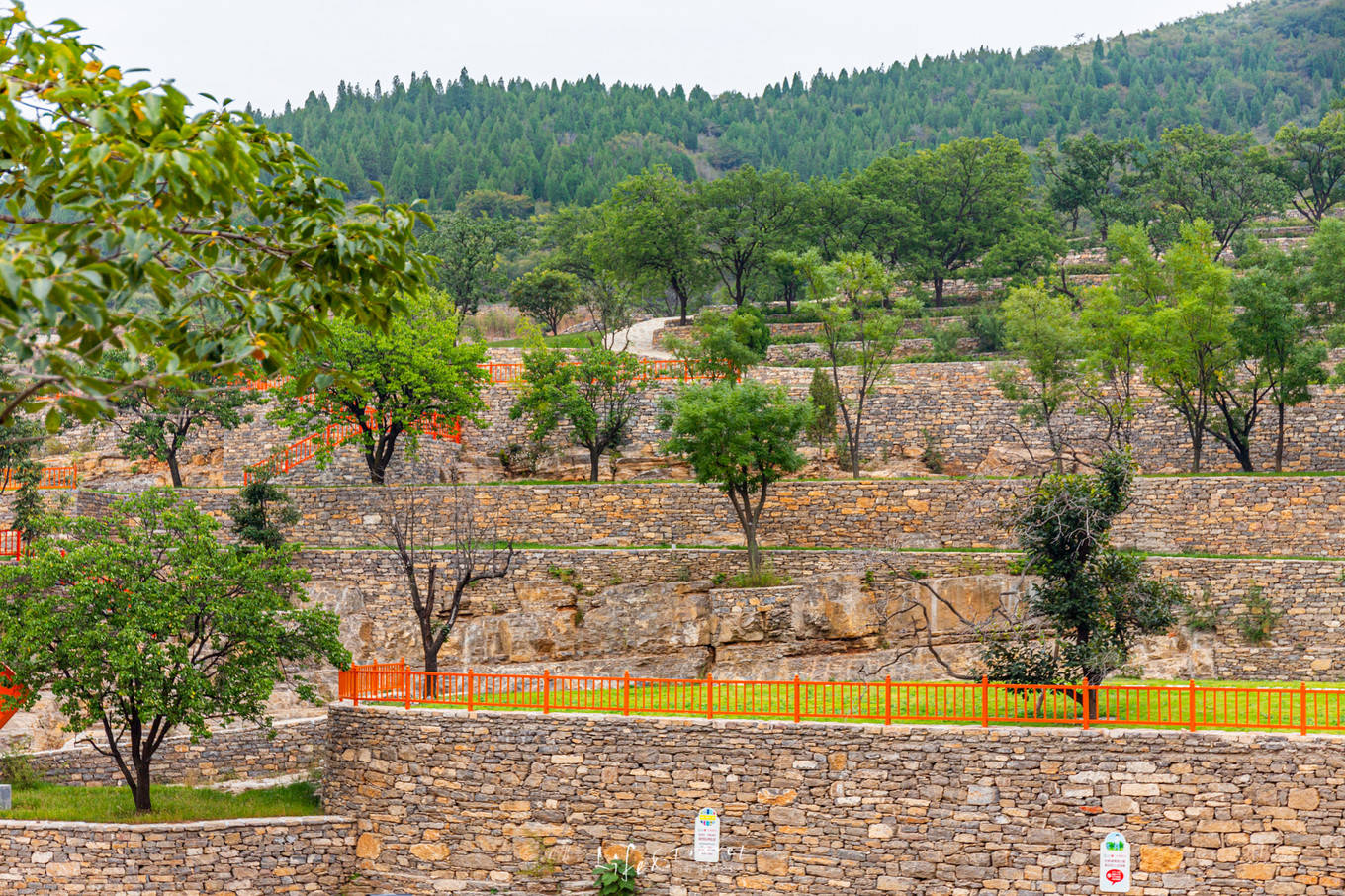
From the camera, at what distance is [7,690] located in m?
23.2

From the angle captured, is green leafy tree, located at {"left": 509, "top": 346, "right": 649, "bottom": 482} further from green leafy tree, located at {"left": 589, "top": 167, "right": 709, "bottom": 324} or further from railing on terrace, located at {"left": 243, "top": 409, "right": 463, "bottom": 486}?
green leafy tree, located at {"left": 589, "top": 167, "right": 709, "bottom": 324}

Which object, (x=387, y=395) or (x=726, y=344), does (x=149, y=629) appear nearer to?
(x=387, y=395)

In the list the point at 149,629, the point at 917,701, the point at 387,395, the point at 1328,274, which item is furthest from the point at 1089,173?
the point at 149,629

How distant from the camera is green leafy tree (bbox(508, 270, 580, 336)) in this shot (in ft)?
173

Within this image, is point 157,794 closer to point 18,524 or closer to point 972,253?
point 18,524

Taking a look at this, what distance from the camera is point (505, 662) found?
1020 inches

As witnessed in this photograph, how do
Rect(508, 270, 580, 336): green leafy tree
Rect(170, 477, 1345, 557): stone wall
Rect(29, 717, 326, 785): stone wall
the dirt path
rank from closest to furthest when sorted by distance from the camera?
Rect(29, 717, 326, 785): stone wall → Rect(170, 477, 1345, 557): stone wall → the dirt path → Rect(508, 270, 580, 336): green leafy tree

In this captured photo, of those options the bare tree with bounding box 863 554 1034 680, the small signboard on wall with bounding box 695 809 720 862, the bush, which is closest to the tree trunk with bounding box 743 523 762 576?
the bare tree with bounding box 863 554 1034 680

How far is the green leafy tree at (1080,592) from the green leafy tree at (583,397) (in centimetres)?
1493

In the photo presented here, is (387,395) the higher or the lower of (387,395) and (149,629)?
the higher

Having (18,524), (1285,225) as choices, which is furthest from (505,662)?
(1285,225)

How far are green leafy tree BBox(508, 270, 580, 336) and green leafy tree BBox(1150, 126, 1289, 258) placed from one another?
2391 cm

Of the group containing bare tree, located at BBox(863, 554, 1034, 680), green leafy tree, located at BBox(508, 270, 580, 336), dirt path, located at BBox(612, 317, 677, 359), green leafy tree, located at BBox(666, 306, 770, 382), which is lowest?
bare tree, located at BBox(863, 554, 1034, 680)

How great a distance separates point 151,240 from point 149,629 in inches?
542
